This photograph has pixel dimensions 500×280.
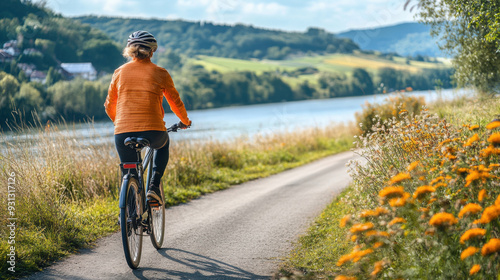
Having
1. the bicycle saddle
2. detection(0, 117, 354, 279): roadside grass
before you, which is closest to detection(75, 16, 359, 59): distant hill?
detection(0, 117, 354, 279): roadside grass

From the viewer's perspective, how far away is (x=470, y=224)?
3.00 m

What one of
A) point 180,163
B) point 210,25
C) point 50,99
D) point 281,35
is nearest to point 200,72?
point 210,25

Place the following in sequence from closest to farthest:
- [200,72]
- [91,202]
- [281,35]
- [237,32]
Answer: [91,202], [200,72], [237,32], [281,35]

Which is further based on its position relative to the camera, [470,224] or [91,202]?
[91,202]

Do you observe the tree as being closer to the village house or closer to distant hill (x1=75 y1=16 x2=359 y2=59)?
the village house

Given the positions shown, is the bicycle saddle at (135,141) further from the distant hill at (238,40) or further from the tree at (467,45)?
the distant hill at (238,40)

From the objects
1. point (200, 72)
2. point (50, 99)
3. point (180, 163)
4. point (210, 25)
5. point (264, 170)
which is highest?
point (210, 25)

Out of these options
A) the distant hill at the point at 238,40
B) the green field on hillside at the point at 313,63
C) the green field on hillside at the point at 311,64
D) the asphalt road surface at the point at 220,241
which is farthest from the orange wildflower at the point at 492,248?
the green field on hillside at the point at 313,63

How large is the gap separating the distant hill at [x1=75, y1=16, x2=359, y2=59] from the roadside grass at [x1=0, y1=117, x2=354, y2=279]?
6571 cm

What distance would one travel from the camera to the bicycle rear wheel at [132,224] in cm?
440

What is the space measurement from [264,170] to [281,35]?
485ft

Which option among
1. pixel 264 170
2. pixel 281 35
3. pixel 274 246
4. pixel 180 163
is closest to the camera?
pixel 274 246

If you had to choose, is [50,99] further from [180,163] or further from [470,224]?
[470,224]

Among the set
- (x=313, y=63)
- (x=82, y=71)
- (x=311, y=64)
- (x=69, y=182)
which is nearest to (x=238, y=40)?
(x=313, y=63)
